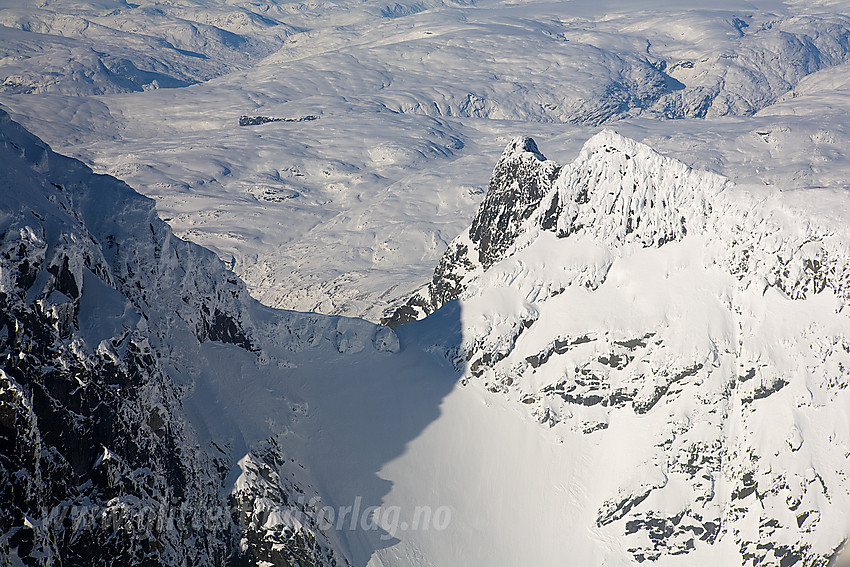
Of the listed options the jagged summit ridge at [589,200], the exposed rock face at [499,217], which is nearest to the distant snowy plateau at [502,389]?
the jagged summit ridge at [589,200]

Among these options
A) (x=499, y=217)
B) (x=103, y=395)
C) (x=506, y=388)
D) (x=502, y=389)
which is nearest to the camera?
(x=103, y=395)

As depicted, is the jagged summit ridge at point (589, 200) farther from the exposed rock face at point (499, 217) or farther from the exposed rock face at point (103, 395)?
the exposed rock face at point (103, 395)

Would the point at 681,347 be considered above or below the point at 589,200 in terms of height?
below

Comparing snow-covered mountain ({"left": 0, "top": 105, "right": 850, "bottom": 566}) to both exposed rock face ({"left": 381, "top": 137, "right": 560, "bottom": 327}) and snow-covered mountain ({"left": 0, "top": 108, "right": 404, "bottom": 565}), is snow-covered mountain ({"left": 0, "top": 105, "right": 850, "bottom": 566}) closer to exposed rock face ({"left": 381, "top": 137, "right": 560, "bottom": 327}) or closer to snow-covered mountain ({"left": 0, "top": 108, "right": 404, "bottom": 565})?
snow-covered mountain ({"left": 0, "top": 108, "right": 404, "bottom": 565})

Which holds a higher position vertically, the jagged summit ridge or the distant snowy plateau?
the jagged summit ridge

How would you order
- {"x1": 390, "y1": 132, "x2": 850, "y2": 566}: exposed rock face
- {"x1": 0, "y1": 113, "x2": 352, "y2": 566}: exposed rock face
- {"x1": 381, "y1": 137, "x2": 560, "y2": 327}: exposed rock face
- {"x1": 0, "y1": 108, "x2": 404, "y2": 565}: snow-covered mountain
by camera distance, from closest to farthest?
1. {"x1": 0, "y1": 113, "x2": 352, "y2": 566}: exposed rock face
2. {"x1": 0, "y1": 108, "x2": 404, "y2": 565}: snow-covered mountain
3. {"x1": 390, "y1": 132, "x2": 850, "y2": 566}: exposed rock face
4. {"x1": 381, "y1": 137, "x2": 560, "y2": 327}: exposed rock face

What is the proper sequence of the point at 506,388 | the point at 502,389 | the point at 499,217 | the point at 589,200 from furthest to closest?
the point at 499,217
the point at 589,200
the point at 502,389
the point at 506,388

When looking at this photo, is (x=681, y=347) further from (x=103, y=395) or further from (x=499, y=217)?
(x=103, y=395)

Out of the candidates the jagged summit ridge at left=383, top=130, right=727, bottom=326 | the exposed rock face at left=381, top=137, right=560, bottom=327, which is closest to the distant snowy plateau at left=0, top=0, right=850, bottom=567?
the jagged summit ridge at left=383, top=130, right=727, bottom=326

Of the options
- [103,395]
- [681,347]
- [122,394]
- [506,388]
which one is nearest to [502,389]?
[506,388]
